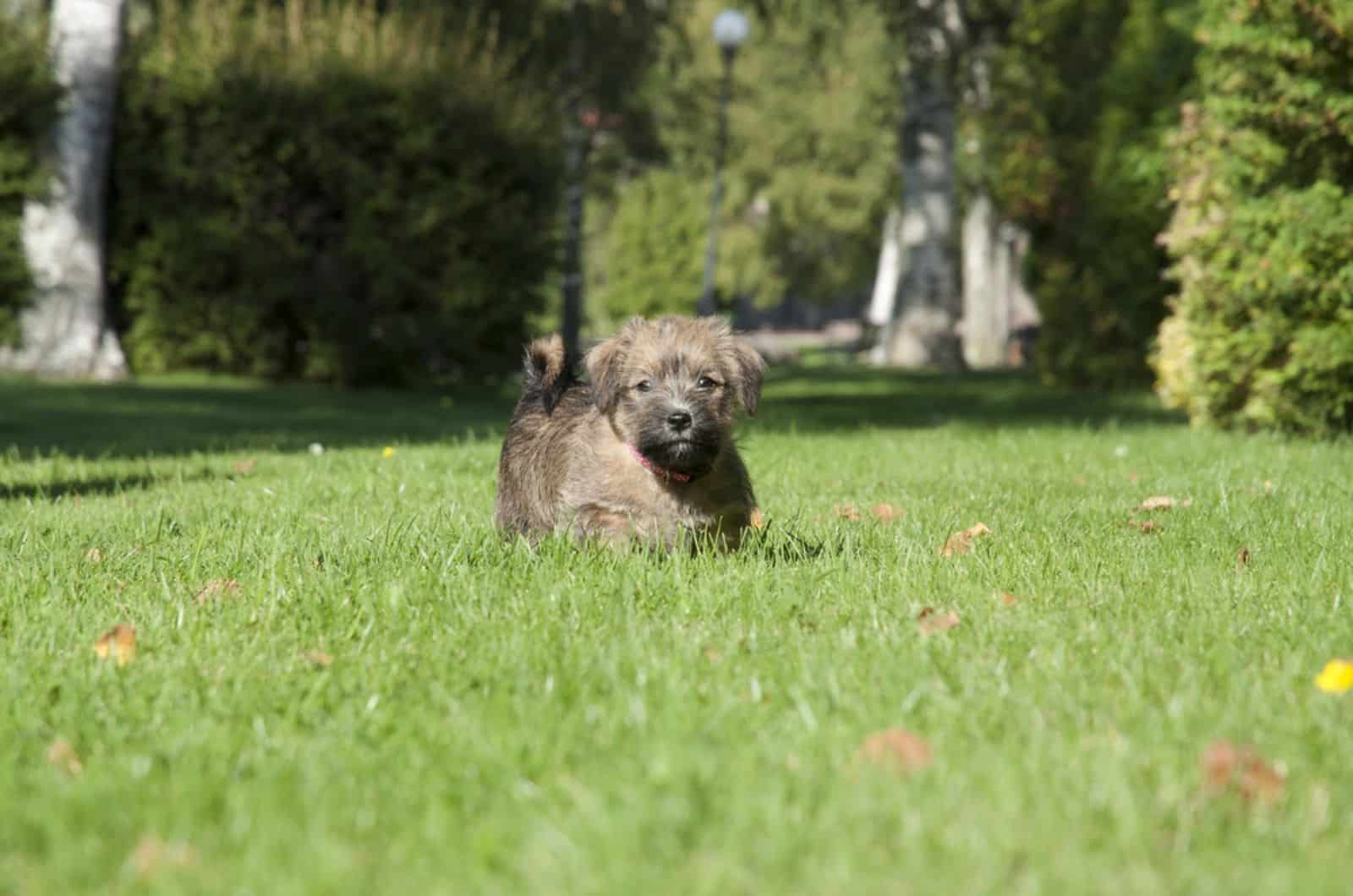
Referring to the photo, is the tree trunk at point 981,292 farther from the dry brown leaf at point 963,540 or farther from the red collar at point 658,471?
the red collar at point 658,471

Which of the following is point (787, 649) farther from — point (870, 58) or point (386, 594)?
point (870, 58)

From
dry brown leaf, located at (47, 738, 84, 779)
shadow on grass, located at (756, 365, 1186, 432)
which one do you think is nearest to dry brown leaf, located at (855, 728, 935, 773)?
dry brown leaf, located at (47, 738, 84, 779)

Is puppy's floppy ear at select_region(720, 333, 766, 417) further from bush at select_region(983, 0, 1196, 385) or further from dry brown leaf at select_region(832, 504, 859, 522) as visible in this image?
Answer: bush at select_region(983, 0, 1196, 385)

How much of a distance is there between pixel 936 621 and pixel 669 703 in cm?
129

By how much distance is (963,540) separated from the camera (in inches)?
253

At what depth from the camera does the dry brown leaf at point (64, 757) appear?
3.35 meters

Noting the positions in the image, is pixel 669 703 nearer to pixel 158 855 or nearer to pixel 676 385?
pixel 158 855

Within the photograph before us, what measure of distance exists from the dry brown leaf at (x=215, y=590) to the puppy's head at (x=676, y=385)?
1594mm

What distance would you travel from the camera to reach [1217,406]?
13.5 meters

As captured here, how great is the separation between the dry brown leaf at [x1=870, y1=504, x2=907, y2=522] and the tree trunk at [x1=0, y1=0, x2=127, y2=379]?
1360 centimetres

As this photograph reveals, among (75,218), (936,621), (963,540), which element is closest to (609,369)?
(963,540)

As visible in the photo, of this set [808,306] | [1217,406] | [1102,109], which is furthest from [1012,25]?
[808,306]

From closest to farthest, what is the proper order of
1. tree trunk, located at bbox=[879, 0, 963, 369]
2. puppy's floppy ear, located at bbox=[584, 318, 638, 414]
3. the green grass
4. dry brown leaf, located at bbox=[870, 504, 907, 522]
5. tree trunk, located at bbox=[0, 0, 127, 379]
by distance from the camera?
the green grass → puppy's floppy ear, located at bbox=[584, 318, 638, 414] → dry brown leaf, located at bbox=[870, 504, 907, 522] → tree trunk, located at bbox=[0, 0, 127, 379] → tree trunk, located at bbox=[879, 0, 963, 369]

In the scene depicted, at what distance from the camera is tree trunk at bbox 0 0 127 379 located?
18.1 metres
